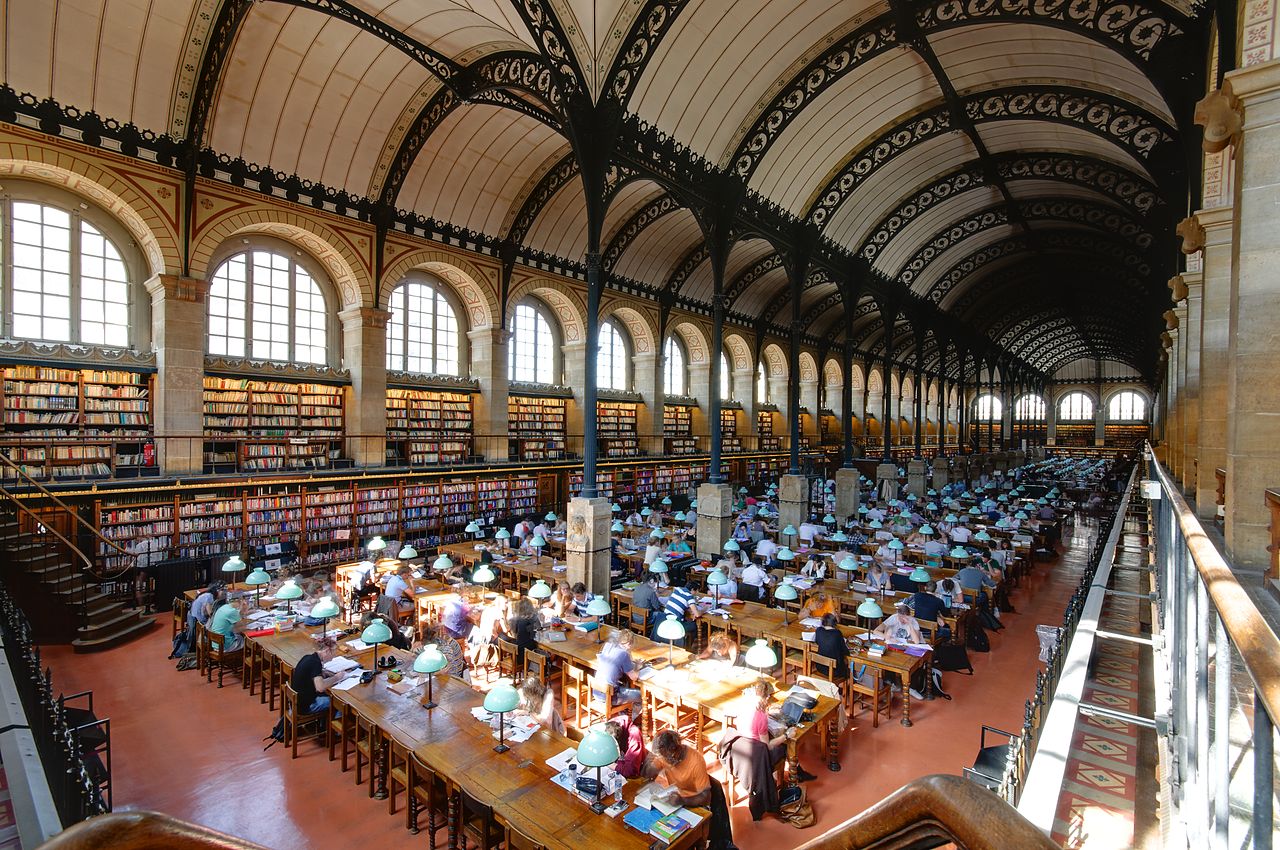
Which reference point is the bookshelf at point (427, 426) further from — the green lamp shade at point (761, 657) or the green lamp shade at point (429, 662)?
the green lamp shade at point (761, 657)

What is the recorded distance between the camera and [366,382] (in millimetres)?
16312

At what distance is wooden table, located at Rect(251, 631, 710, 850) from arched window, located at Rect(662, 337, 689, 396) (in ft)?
70.4

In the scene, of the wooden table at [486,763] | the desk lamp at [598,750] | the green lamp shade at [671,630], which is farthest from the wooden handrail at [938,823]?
the green lamp shade at [671,630]

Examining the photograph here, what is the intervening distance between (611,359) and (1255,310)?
70.2 feet

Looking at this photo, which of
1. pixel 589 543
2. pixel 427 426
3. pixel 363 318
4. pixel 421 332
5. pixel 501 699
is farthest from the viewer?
pixel 421 332

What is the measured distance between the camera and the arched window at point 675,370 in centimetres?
2758

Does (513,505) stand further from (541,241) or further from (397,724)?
(397,724)

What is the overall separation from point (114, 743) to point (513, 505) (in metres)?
12.1

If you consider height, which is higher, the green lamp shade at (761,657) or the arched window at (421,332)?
the arched window at (421,332)

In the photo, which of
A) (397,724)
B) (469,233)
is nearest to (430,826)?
(397,724)

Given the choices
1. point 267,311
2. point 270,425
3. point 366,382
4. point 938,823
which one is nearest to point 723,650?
point 938,823

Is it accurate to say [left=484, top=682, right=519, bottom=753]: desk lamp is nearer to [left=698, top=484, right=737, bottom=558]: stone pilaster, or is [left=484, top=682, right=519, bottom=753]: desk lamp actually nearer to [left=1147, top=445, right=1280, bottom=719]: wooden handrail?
[left=1147, top=445, right=1280, bottom=719]: wooden handrail

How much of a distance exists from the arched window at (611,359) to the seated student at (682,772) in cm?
1960

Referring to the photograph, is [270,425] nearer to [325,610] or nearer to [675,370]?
[325,610]
